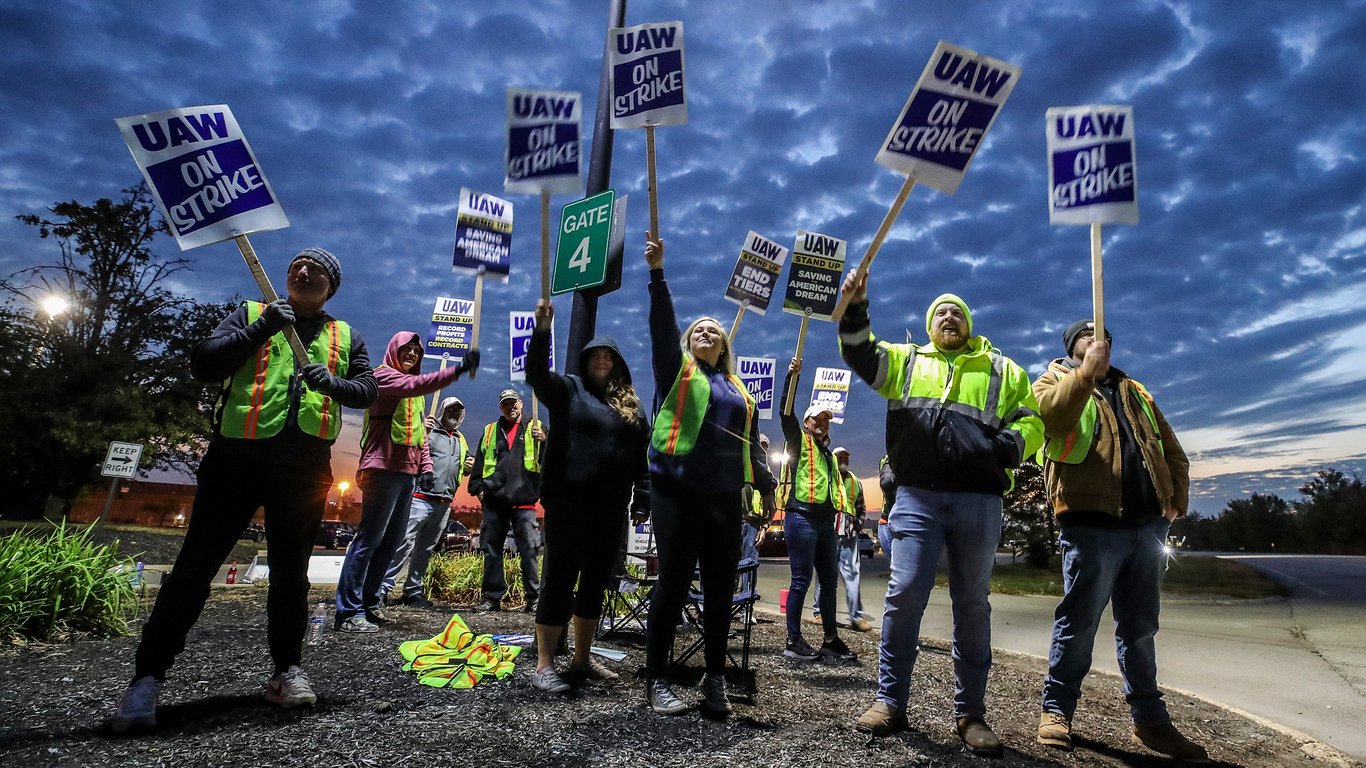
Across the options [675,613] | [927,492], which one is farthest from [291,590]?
[927,492]

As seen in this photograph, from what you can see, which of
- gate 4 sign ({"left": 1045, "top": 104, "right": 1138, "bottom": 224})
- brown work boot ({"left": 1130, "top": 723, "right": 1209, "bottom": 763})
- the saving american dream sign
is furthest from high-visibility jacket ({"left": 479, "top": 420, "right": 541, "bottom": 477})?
brown work boot ({"left": 1130, "top": 723, "right": 1209, "bottom": 763})

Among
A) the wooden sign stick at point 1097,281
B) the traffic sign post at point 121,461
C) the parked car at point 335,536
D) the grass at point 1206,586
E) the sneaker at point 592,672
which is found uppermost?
the wooden sign stick at point 1097,281

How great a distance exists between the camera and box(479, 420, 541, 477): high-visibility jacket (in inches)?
259

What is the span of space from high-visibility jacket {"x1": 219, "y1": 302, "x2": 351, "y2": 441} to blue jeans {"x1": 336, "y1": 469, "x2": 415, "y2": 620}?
7.31 feet

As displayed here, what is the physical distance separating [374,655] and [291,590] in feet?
4.40

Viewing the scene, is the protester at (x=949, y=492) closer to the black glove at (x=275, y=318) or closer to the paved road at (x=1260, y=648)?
the paved road at (x=1260, y=648)

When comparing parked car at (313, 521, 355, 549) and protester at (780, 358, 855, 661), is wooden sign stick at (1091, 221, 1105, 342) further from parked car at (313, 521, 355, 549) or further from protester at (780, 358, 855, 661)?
parked car at (313, 521, 355, 549)

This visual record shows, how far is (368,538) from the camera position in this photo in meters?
5.28

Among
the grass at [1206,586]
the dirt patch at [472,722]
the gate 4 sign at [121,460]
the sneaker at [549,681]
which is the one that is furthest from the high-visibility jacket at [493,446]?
the grass at [1206,586]

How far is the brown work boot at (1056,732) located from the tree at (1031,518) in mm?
20903

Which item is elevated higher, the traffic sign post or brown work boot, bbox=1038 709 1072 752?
the traffic sign post

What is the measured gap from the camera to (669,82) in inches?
172

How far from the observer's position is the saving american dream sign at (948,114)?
142 inches

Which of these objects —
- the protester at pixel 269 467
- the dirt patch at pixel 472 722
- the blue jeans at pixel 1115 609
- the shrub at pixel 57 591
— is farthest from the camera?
the shrub at pixel 57 591
